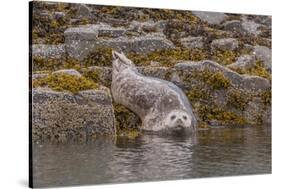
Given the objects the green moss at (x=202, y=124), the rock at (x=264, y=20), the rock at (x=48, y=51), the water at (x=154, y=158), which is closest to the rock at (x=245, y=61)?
the rock at (x=264, y=20)

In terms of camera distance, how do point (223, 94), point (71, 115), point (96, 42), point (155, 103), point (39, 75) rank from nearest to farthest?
point (39, 75) → point (71, 115) → point (96, 42) → point (155, 103) → point (223, 94)

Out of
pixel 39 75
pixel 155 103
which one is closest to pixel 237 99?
pixel 155 103

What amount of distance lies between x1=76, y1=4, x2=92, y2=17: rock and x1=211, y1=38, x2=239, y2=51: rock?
2.59 metres

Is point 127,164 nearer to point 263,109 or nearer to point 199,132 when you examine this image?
point 199,132

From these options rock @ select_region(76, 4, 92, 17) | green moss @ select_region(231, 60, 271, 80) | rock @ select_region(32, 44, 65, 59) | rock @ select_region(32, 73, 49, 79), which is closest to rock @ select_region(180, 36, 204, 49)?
green moss @ select_region(231, 60, 271, 80)

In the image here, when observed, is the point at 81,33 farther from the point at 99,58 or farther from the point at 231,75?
the point at 231,75

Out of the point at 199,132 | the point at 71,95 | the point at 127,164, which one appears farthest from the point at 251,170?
the point at 71,95

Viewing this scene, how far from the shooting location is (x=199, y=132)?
1466 centimetres

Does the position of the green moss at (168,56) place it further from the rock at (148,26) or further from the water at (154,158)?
the water at (154,158)

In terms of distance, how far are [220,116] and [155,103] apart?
1.39m

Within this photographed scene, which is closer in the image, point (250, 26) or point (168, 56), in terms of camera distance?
point (168, 56)

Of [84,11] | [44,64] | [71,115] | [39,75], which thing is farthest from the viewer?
[84,11]

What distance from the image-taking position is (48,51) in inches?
523

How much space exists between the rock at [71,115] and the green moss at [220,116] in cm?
187
